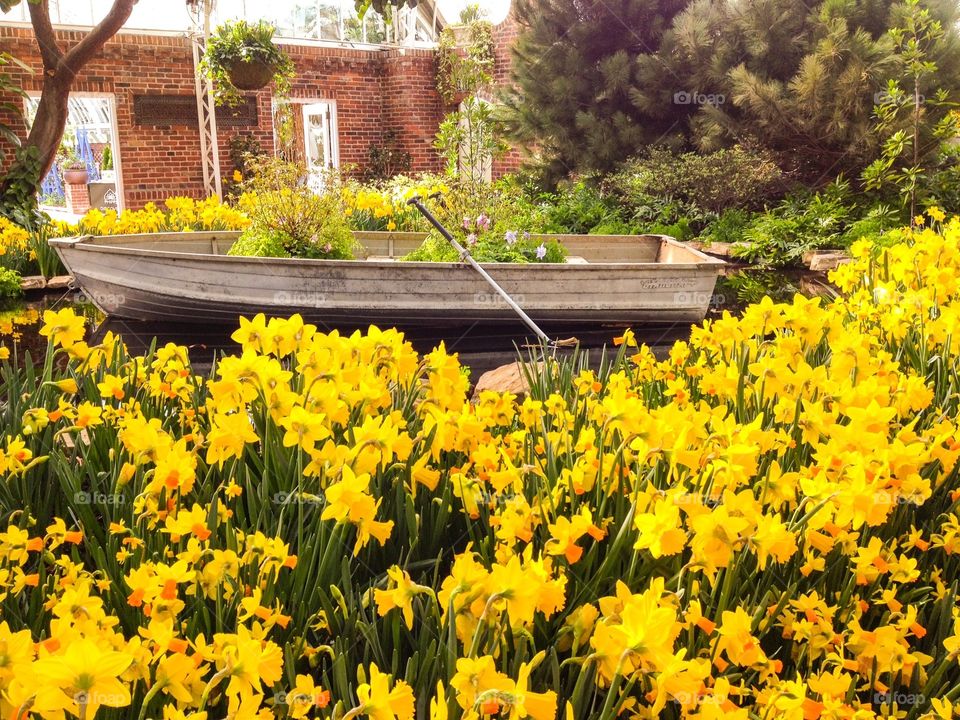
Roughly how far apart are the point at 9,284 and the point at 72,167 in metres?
11.7

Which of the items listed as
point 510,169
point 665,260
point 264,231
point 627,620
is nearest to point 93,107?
point 510,169

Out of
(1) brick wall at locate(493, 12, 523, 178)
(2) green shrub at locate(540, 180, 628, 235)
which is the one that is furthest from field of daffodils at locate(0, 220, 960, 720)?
(1) brick wall at locate(493, 12, 523, 178)

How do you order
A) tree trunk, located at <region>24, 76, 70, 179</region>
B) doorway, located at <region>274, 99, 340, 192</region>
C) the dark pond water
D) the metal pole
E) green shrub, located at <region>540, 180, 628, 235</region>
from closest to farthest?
1. the metal pole
2. the dark pond water
3. tree trunk, located at <region>24, 76, 70, 179</region>
4. green shrub, located at <region>540, 180, 628, 235</region>
5. doorway, located at <region>274, 99, 340, 192</region>

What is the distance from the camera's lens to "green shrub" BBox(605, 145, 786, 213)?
10977 mm

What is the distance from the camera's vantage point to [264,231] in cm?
667

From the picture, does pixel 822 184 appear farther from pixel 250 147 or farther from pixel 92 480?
pixel 92 480

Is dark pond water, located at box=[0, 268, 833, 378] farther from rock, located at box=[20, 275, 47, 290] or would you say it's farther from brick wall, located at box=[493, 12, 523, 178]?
brick wall, located at box=[493, 12, 523, 178]

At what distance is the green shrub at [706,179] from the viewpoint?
36.0 feet

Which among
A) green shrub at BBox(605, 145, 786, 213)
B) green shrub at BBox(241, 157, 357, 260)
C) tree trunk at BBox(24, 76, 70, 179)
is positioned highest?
tree trunk at BBox(24, 76, 70, 179)

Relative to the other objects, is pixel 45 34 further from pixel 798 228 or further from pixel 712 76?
pixel 798 228

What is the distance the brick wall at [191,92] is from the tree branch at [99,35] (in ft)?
6.71

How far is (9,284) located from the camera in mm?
7504

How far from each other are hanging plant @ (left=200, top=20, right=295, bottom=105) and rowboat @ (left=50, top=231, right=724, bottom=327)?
4.79 metres

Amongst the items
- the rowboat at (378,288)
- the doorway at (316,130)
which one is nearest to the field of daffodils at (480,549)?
the rowboat at (378,288)
